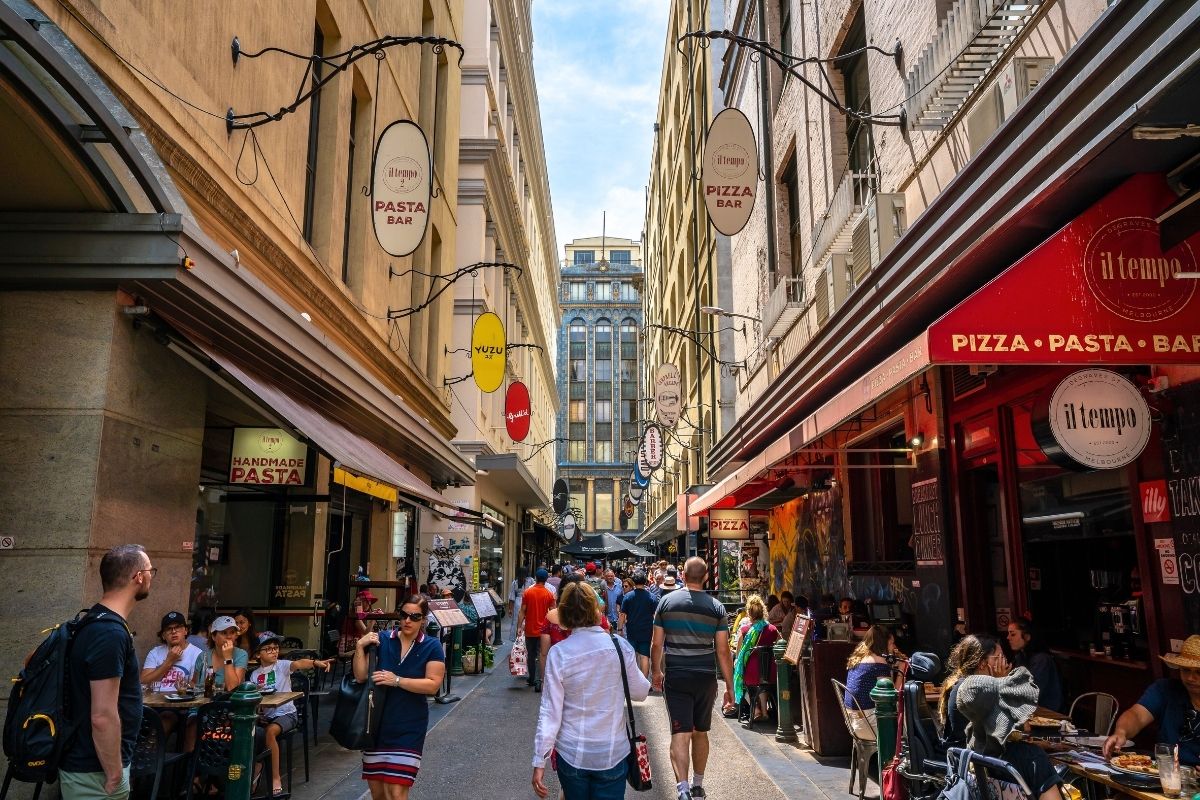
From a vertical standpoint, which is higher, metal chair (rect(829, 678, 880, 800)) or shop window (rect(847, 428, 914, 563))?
shop window (rect(847, 428, 914, 563))

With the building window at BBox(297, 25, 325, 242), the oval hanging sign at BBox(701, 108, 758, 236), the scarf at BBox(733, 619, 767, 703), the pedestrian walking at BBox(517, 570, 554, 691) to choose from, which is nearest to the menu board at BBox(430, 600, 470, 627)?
the pedestrian walking at BBox(517, 570, 554, 691)

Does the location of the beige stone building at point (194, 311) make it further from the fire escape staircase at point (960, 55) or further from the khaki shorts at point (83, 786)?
the fire escape staircase at point (960, 55)

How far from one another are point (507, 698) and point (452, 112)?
1492cm

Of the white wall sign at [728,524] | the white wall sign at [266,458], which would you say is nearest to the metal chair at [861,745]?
the white wall sign at [266,458]

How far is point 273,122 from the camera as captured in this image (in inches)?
395

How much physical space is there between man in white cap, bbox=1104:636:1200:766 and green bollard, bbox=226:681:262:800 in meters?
5.63

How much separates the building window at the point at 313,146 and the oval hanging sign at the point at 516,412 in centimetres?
1294

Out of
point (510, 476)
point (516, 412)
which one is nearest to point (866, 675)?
point (516, 412)

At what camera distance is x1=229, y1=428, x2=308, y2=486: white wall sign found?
402 inches

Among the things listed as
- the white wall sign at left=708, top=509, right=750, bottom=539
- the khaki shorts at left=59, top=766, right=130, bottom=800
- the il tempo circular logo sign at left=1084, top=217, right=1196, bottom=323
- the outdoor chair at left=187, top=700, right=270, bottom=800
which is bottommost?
the outdoor chair at left=187, top=700, right=270, bottom=800

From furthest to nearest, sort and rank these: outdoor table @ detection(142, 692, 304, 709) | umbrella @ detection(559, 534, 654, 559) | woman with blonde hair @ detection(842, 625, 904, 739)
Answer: umbrella @ detection(559, 534, 654, 559) < woman with blonde hair @ detection(842, 625, 904, 739) < outdoor table @ detection(142, 692, 304, 709)

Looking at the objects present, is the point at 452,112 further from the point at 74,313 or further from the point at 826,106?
the point at 74,313

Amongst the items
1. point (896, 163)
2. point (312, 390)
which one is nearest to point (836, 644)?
point (896, 163)

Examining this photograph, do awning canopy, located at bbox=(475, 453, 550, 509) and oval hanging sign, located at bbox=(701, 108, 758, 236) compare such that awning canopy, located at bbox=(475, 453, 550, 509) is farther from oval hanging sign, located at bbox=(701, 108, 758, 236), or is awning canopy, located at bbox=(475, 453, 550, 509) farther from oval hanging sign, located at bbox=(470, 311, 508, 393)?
oval hanging sign, located at bbox=(701, 108, 758, 236)
